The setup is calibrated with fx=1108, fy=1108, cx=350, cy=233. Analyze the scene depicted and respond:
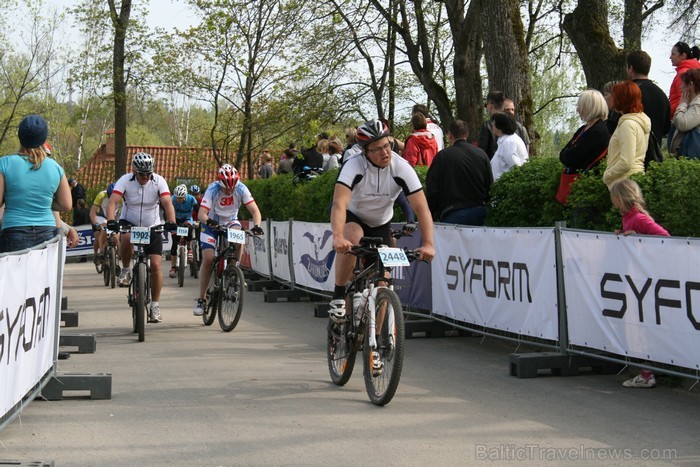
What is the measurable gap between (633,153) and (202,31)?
3471cm

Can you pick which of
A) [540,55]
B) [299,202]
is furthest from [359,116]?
[299,202]

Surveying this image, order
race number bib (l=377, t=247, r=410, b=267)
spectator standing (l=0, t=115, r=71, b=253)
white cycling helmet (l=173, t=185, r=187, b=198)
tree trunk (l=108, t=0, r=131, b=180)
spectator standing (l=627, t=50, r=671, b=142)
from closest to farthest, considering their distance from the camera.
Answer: race number bib (l=377, t=247, r=410, b=267) → spectator standing (l=0, t=115, r=71, b=253) → spectator standing (l=627, t=50, r=671, b=142) → white cycling helmet (l=173, t=185, r=187, b=198) → tree trunk (l=108, t=0, r=131, b=180)

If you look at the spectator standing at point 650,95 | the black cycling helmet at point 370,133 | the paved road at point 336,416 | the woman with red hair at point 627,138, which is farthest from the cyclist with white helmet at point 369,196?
the spectator standing at point 650,95

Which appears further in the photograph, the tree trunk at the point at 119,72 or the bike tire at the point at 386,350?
the tree trunk at the point at 119,72

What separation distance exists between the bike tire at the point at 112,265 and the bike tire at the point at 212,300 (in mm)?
7541

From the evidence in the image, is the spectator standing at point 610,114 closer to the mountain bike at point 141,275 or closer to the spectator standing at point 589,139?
the spectator standing at point 589,139

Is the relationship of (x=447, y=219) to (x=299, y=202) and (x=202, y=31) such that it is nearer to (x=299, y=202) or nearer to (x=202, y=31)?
(x=299, y=202)

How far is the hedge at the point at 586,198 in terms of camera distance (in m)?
8.60

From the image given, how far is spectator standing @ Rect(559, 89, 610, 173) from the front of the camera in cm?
1025

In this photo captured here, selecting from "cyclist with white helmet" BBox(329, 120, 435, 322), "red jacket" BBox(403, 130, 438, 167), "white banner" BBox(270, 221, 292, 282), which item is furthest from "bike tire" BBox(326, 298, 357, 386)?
"white banner" BBox(270, 221, 292, 282)

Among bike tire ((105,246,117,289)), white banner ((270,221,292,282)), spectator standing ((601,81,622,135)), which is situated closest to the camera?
spectator standing ((601,81,622,135))

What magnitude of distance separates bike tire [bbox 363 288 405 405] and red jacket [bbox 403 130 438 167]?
299 inches

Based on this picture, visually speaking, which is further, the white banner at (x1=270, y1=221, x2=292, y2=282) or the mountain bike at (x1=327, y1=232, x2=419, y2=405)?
the white banner at (x1=270, y1=221, x2=292, y2=282)

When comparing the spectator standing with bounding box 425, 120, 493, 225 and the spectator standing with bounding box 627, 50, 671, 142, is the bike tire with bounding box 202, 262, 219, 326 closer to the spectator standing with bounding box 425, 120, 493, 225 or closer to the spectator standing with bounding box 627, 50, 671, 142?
the spectator standing with bounding box 425, 120, 493, 225
